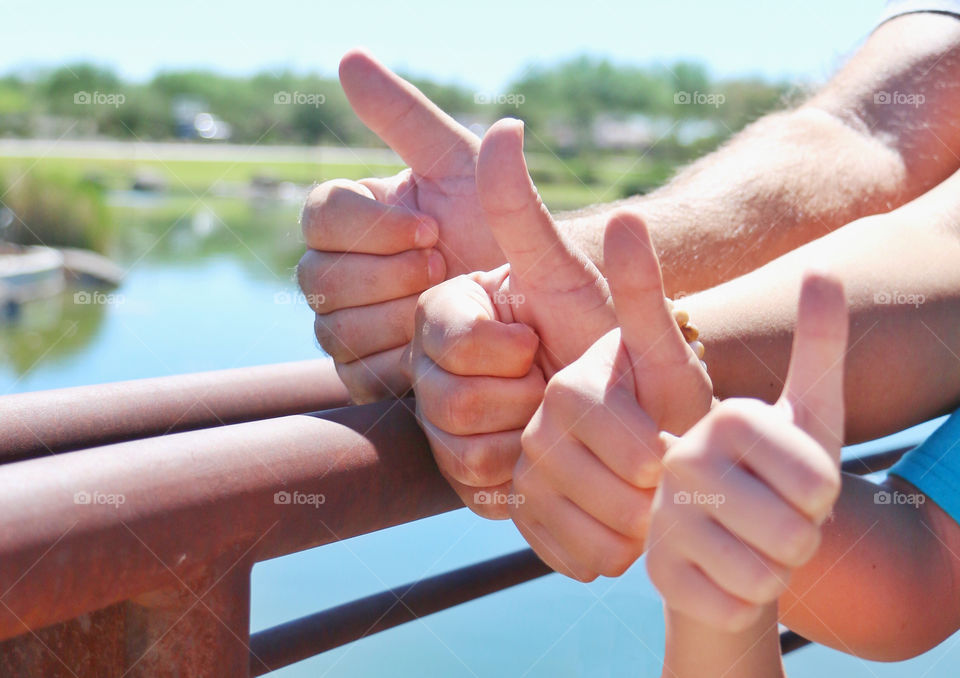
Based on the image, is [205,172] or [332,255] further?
[205,172]

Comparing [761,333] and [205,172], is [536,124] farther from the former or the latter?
[761,333]

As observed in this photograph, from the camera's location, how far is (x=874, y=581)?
0.68 meters

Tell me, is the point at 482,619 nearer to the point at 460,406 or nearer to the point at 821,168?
the point at 460,406

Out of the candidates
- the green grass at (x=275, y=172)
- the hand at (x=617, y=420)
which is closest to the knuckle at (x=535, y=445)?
the hand at (x=617, y=420)

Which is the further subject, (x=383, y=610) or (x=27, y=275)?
(x=27, y=275)

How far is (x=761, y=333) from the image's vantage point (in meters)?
0.77

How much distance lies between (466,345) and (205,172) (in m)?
29.3

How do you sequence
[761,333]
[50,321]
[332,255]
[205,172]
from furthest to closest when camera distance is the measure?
[205,172], [50,321], [332,255], [761,333]

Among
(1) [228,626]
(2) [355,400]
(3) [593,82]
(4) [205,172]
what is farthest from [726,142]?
(4) [205,172]
